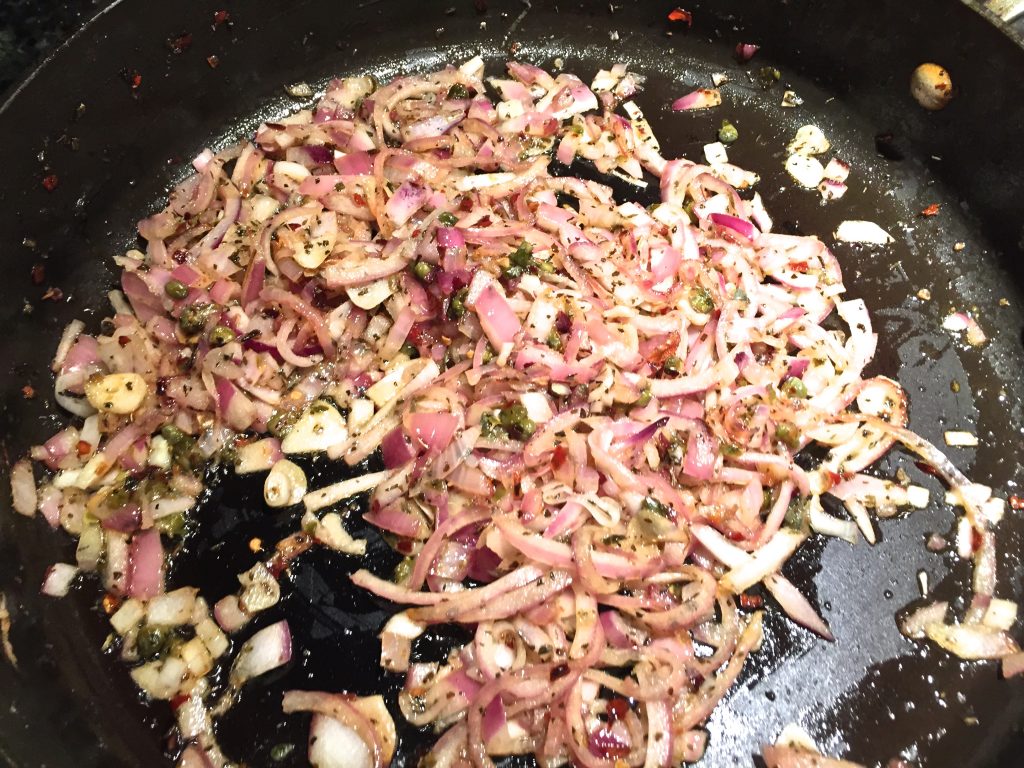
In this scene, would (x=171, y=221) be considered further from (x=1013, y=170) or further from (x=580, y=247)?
(x=1013, y=170)

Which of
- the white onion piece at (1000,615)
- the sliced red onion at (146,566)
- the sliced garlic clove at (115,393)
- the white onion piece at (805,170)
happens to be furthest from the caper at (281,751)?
the white onion piece at (805,170)

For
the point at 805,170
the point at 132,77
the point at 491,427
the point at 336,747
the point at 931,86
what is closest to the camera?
the point at 336,747

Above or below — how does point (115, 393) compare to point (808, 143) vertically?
below

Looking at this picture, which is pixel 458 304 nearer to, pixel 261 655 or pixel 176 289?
pixel 176 289

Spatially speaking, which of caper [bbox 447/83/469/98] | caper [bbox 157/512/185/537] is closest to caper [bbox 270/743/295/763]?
caper [bbox 157/512/185/537]

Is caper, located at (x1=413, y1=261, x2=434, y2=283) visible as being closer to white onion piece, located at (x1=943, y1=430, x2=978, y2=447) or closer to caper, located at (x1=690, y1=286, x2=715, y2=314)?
caper, located at (x1=690, y1=286, x2=715, y2=314)

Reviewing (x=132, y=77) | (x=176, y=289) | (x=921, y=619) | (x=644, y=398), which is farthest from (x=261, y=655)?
(x=132, y=77)
